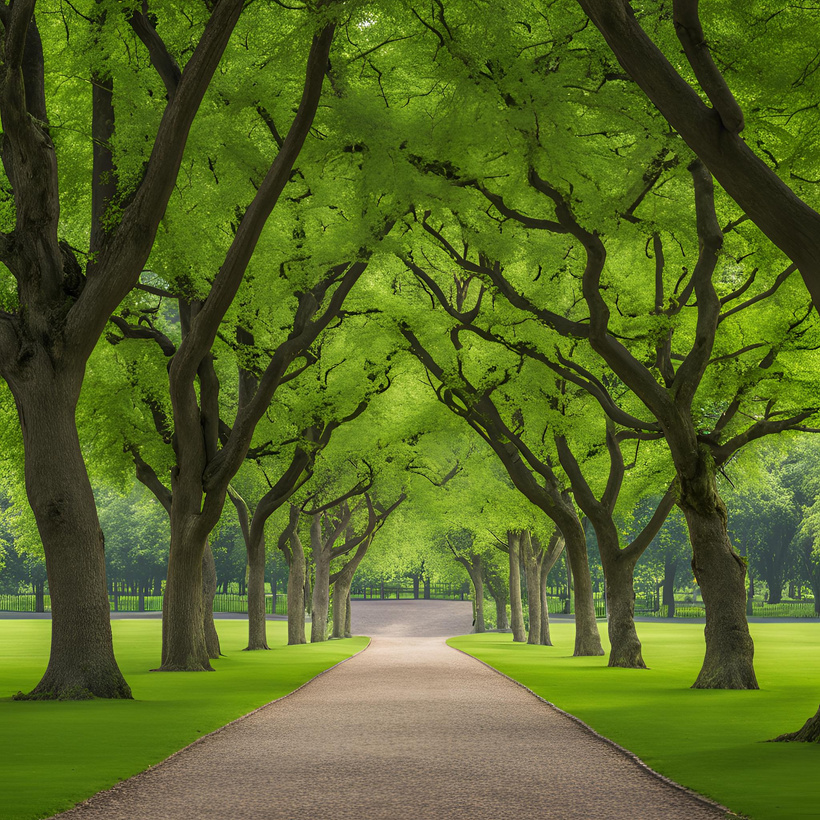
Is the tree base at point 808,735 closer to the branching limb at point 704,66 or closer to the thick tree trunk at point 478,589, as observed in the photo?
the branching limb at point 704,66

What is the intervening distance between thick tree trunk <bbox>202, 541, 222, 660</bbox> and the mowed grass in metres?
1.38

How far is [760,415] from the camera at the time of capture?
22.7 metres

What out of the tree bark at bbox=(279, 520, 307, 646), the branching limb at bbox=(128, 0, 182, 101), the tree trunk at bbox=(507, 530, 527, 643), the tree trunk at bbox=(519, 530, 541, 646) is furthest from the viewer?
the tree trunk at bbox=(507, 530, 527, 643)

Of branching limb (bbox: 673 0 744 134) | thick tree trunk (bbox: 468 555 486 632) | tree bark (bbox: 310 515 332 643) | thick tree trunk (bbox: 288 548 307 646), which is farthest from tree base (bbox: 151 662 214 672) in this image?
thick tree trunk (bbox: 468 555 486 632)

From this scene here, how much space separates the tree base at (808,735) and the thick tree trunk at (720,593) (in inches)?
269

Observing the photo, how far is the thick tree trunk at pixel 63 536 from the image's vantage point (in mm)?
13977

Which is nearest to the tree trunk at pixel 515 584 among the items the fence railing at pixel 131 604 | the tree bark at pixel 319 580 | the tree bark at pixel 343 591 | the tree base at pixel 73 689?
the tree bark at pixel 343 591

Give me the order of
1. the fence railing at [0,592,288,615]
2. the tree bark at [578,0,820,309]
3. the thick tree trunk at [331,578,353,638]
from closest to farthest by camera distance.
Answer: the tree bark at [578,0,820,309] < the thick tree trunk at [331,578,353,638] < the fence railing at [0,592,288,615]

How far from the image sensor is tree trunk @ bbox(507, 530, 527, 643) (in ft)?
135

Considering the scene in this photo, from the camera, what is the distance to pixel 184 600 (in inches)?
823

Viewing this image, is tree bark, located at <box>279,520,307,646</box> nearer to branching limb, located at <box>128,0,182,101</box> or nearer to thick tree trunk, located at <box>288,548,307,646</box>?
thick tree trunk, located at <box>288,548,307,646</box>

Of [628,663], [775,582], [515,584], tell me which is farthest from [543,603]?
[775,582]

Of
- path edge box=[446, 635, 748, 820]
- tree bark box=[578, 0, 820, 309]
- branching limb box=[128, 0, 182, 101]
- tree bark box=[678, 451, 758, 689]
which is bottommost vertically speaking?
path edge box=[446, 635, 748, 820]

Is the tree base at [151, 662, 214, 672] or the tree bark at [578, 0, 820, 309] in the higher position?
the tree bark at [578, 0, 820, 309]
